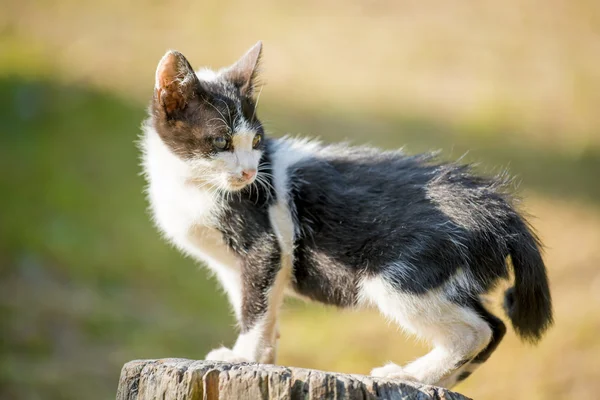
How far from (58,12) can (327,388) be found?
7.60 metres

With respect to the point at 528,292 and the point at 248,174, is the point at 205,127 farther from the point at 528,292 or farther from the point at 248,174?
the point at 528,292

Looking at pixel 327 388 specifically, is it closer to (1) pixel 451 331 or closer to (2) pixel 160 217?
(1) pixel 451 331

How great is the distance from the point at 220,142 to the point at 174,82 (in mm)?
352

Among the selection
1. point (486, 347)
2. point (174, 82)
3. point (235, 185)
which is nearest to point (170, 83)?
Answer: point (174, 82)

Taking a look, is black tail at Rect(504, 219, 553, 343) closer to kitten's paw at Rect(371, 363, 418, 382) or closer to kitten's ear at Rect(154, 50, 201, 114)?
kitten's paw at Rect(371, 363, 418, 382)

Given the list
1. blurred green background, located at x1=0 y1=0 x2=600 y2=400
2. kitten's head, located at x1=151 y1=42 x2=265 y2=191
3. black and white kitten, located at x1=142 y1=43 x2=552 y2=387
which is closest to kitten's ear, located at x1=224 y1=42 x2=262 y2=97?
black and white kitten, located at x1=142 y1=43 x2=552 y2=387

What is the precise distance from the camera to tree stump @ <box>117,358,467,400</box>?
8.38ft

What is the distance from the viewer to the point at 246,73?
12.0 ft

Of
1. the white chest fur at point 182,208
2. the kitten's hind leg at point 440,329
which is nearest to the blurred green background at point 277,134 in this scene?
the white chest fur at point 182,208

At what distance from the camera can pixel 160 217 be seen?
367 centimetres

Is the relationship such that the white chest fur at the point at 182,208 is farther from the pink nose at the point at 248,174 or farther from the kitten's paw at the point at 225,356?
the kitten's paw at the point at 225,356

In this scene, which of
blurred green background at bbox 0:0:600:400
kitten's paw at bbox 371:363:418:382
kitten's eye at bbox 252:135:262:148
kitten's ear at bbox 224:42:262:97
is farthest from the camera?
blurred green background at bbox 0:0:600:400

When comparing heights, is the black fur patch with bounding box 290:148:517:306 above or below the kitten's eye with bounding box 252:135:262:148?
below

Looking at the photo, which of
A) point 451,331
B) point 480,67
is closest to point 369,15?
point 480,67
